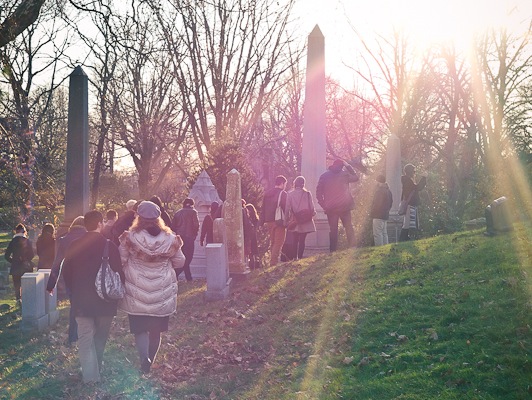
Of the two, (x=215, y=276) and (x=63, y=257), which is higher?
(x=63, y=257)

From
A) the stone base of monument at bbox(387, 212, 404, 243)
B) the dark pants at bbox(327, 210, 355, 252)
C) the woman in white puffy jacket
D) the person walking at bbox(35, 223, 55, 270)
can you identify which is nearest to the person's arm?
the woman in white puffy jacket

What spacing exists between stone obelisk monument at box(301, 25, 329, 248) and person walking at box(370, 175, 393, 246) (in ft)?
9.60

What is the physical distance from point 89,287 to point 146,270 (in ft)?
2.05

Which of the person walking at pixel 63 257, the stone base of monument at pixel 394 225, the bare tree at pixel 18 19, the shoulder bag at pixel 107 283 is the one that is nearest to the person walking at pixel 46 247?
the person walking at pixel 63 257

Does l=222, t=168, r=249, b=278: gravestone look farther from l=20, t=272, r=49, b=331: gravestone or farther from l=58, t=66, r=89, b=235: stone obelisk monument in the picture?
l=20, t=272, r=49, b=331: gravestone

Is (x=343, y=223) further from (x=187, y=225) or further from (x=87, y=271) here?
(x=87, y=271)

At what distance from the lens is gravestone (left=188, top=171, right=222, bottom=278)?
16.5 m

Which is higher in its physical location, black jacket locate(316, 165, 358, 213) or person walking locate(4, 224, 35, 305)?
black jacket locate(316, 165, 358, 213)

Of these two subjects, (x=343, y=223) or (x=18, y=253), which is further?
(x=343, y=223)

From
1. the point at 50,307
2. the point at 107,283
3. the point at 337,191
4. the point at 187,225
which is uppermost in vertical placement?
the point at 337,191

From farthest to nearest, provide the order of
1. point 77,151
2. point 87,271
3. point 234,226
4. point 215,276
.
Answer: point 77,151, point 234,226, point 215,276, point 87,271

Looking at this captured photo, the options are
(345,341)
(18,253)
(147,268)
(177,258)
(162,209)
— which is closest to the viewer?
(147,268)

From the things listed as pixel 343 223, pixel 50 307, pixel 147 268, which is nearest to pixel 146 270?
pixel 147 268

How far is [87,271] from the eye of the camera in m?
7.15
